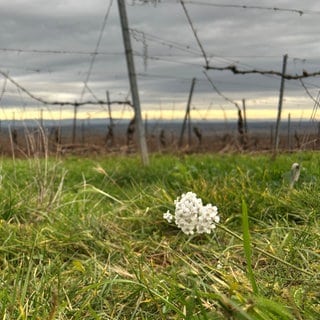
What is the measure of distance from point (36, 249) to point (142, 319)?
4.49ft

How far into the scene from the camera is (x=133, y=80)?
26.7 feet

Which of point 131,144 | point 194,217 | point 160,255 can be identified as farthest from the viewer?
point 131,144

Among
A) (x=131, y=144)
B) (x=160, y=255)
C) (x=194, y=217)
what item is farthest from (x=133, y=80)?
(x=194, y=217)

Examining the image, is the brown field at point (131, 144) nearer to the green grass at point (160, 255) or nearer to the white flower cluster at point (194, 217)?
the green grass at point (160, 255)

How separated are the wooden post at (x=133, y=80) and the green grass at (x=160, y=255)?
2419mm

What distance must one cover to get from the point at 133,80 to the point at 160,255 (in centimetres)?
486

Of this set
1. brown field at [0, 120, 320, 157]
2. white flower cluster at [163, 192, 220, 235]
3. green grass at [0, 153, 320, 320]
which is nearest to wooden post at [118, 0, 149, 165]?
brown field at [0, 120, 320, 157]

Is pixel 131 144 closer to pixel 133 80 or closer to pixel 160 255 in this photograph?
pixel 133 80

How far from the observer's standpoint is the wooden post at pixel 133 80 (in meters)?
8.09

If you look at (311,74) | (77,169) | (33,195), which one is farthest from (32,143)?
(311,74)

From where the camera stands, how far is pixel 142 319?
2424 mm

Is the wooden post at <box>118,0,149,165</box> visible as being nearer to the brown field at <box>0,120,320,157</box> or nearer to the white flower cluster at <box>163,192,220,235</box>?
the brown field at <box>0,120,320,157</box>

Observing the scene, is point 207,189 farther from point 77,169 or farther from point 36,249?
point 77,169

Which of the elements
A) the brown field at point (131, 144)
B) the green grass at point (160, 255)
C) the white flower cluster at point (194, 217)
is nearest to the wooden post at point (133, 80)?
the brown field at point (131, 144)
